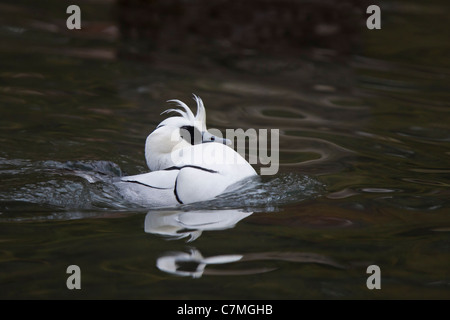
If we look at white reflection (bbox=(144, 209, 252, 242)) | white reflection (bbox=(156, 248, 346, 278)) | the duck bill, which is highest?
the duck bill

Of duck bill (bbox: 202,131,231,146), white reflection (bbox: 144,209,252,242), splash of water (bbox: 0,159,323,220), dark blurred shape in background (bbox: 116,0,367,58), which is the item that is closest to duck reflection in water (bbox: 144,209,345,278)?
white reflection (bbox: 144,209,252,242)

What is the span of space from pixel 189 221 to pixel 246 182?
0.71m

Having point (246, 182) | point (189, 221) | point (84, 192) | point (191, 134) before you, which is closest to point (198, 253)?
point (189, 221)

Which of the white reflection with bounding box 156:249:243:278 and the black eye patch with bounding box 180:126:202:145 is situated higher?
the black eye patch with bounding box 180:126:202:145

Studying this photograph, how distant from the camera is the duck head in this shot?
5.25 meters

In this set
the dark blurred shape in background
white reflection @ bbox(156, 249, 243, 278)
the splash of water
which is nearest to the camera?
white reflection @ bbox(156, 249, 243, 278)

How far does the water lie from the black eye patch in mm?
617

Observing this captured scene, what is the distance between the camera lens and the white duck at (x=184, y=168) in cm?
492

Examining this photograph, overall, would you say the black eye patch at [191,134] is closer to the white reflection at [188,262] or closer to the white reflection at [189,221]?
the white reflection at [189,221]

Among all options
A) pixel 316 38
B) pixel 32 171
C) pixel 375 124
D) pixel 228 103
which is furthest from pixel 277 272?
pixel 316 38

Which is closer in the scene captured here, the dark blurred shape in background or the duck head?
the duck head

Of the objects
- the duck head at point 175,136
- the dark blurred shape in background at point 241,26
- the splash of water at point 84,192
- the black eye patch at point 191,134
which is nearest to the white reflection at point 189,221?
the splash of water at point 84,192

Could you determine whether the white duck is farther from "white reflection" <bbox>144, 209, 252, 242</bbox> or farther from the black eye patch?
"white reflection" <bbox>144, 209, 252, 242</bbox>

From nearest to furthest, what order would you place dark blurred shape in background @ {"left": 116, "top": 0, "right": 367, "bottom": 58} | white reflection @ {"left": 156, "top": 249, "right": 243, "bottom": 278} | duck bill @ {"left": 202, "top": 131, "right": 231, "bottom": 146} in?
white reflection @ {"left": 156, "top": 249, "right": 243, "bottom": 278}
duck bill @ {"left": 202, "top": 131, "right": 231, "bottom": 146}
dark blurred shape in background @ {"left": 116, "top": 0, "right": 367, "bottom": 58}
